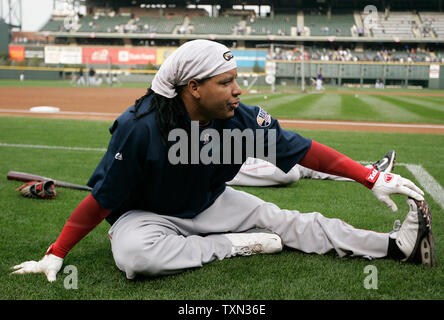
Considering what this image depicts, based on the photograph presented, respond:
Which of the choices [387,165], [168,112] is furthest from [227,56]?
[387,165]

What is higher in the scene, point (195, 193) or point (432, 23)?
point (432, 23)

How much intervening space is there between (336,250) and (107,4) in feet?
183

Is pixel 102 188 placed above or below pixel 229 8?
below

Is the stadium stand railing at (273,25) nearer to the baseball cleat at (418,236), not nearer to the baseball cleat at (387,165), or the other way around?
the baseball cleat at (387,165)

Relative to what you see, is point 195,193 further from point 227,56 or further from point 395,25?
point 395,25

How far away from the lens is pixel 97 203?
246 cm

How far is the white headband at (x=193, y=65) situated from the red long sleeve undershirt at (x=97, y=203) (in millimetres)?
730

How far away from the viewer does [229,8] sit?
169ft

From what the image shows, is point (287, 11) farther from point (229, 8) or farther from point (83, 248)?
point (83, 248)

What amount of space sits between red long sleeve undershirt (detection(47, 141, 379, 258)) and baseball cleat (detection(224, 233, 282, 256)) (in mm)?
520

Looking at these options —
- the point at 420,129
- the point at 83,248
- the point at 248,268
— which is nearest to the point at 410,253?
the point at 248,268

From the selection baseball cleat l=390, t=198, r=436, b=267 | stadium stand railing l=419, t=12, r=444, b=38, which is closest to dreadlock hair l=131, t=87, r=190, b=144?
baseball cleat l=390, t=198, r=436, b=267

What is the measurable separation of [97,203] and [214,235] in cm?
80

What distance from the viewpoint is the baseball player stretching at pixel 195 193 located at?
7.92 ft
